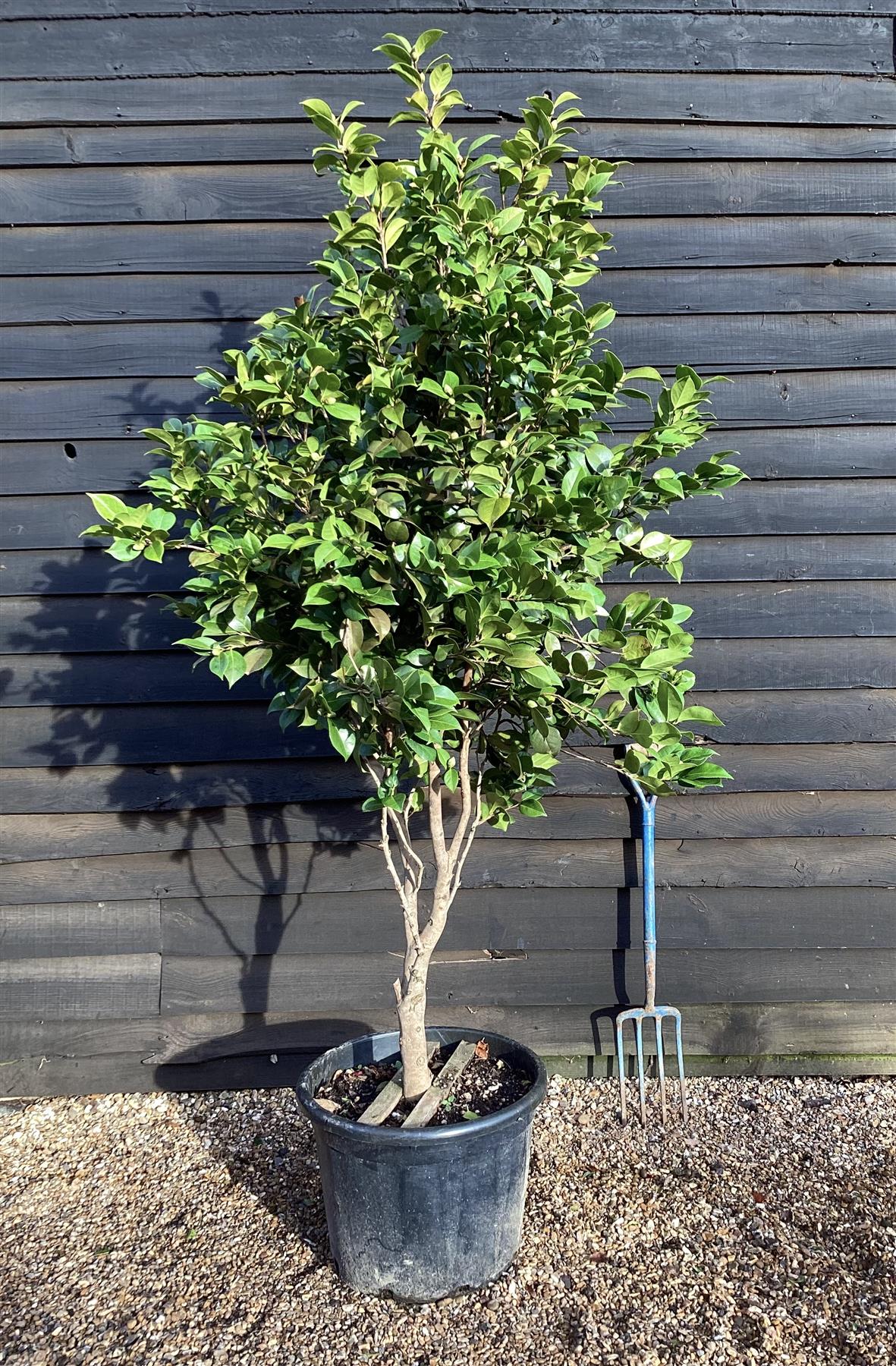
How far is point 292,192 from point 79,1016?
2496 mm

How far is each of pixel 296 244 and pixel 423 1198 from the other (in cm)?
245

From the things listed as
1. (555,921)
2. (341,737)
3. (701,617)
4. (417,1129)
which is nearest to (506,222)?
(341,737)

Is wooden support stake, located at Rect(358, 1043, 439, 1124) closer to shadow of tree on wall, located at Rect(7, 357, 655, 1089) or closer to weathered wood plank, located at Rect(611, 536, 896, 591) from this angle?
shadow of tree on wall, located at Rect(7, 357, 655, 1089)

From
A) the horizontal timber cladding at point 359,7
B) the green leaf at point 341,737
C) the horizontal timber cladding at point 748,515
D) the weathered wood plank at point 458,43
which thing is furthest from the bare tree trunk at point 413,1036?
the horizontal timber cladding at point 359,7

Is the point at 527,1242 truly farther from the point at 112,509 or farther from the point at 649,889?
the point at 112,509

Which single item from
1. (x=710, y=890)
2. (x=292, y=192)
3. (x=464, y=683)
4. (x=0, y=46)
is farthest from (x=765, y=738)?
(x=0, y=46)

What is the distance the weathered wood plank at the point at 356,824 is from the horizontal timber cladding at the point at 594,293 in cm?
136

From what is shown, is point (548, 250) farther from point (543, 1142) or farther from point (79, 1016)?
point (79, 1016)

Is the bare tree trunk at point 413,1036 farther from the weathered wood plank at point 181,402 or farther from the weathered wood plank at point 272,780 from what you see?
the weathered wood plank at point 181,402

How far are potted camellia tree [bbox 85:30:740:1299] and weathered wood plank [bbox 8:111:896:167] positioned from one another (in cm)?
99

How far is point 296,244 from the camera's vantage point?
2.55m

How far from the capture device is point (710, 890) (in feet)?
8.63

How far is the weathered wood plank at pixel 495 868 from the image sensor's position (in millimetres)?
2613

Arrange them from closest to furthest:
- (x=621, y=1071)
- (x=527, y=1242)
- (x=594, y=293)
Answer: (x=527, y=1242)
(x=621, y=1071)
(x=594, y=293)
